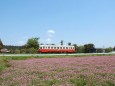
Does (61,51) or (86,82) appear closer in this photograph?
(86,82)

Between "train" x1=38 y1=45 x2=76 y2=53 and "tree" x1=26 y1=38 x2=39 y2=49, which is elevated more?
"tree" x1=26 y1=38 x2=39 y2=49

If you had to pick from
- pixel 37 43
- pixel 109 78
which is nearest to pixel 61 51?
pixel 37 43

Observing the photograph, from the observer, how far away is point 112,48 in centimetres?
13262

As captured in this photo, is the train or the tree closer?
the train

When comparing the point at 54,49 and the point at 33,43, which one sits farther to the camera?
the point at 33,43

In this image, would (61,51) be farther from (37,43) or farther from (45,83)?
(45,83)

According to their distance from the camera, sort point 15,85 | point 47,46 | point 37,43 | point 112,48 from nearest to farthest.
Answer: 1. point 15,85
2. point 47,46
3. point 37,43
4. point 112,48

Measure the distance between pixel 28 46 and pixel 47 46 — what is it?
16554 mm

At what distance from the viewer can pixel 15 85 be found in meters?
12.5

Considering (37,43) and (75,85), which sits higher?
(37,43)

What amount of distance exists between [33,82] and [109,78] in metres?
3.49

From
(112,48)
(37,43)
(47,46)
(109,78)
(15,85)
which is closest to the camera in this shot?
(15,85)

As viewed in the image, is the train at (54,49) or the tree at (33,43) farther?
the tree at (33,43)

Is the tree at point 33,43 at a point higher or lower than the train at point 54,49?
higher
